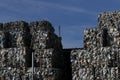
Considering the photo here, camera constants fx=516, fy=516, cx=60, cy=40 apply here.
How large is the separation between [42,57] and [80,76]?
1275mm

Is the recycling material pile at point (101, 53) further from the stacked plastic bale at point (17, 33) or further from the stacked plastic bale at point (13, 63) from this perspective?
the stacked plastic bale at point (17, 33)

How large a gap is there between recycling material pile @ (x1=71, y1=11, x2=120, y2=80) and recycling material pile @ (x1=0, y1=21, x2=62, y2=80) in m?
0.79

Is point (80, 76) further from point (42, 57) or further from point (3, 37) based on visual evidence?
point (3, 37)

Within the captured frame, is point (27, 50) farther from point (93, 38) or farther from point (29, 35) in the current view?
point (93, 38)

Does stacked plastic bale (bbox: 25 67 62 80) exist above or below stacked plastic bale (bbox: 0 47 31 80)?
below

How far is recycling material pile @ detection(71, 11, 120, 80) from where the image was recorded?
12773mm

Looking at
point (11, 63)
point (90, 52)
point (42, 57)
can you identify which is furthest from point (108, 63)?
point (11, 63)

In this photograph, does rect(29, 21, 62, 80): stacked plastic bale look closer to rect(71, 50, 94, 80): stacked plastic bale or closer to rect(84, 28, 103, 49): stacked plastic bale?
rect(71, 50, 94, 80): stacked plastic bale

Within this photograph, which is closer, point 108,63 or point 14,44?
point 108,63

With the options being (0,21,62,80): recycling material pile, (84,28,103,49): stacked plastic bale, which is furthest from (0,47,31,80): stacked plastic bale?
(84,28,103,49): stacked plastic bale

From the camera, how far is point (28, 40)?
1431cm

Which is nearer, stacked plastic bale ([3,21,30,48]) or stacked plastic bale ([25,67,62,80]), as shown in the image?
stacked plastic bale ([25,67,62,80])

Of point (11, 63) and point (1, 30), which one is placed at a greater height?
point (1, 30)

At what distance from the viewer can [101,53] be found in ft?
42.6
